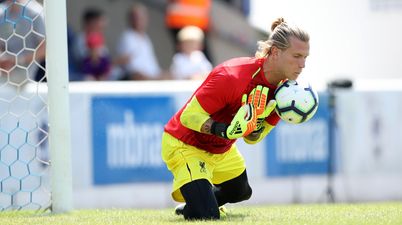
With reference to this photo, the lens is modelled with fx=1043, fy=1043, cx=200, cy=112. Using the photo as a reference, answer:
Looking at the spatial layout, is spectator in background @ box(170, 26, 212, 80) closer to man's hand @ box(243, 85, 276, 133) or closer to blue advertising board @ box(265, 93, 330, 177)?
blue advertising board @ box(265, 93, 330, 177)

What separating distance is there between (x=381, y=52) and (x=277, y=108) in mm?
8359

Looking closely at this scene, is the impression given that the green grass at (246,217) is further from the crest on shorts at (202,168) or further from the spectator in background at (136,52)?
the spectator in background at (136,52)

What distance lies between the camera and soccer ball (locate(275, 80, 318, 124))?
316 inches

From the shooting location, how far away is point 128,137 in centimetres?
1144

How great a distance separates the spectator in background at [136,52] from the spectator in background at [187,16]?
953 mm

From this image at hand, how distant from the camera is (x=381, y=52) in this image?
16.1 m

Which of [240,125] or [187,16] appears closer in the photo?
[240,125]

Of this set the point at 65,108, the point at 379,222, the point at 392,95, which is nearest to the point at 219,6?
the point at 392,95

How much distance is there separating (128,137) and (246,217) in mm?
3152

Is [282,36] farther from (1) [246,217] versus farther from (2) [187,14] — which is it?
(2) [187,14]

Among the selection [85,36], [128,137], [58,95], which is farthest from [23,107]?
[85,36]

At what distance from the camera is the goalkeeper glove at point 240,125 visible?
7.88 meters

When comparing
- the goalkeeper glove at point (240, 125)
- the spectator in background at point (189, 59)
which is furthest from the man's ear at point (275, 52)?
the spectator in background at point (189, 59)

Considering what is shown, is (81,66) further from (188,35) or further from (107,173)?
(107,173)
